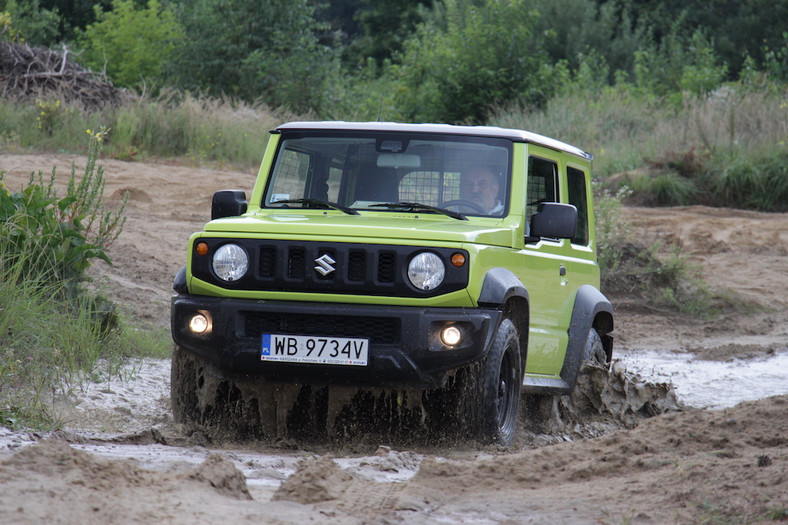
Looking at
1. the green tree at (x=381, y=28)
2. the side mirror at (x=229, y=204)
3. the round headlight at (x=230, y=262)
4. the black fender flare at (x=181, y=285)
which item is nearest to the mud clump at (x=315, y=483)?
the round headlight at (x=230, y=262)

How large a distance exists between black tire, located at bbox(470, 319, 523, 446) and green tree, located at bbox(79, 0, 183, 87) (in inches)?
993

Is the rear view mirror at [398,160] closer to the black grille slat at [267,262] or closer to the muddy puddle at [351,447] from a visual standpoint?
the black grille slat at [267,262]

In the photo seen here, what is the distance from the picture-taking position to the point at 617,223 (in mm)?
14336

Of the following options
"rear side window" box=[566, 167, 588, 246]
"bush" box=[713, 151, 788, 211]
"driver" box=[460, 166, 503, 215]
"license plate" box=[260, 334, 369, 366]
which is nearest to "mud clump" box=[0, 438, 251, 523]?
"license plate" box=[260, 334, 369, 366]

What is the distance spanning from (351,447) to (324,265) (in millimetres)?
983

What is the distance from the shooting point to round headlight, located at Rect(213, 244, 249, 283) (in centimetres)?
520

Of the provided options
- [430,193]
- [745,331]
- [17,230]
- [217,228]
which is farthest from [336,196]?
[745,331]

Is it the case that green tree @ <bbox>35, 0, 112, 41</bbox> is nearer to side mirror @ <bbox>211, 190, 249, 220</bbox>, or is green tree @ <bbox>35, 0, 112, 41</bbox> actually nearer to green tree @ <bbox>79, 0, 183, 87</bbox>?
green tree @ <bbox>79, 0, 183, 87</bbox>

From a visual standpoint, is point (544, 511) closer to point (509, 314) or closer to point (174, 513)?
point (174, 513)

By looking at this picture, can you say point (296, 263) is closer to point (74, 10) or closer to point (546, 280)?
point (546, 280)

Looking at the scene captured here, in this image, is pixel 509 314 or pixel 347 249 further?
pixel 509 314

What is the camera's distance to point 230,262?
5215 millimetres

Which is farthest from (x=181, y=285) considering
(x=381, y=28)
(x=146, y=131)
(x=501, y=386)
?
(x=381, y=28)

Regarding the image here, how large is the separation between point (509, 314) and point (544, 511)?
1.90m
